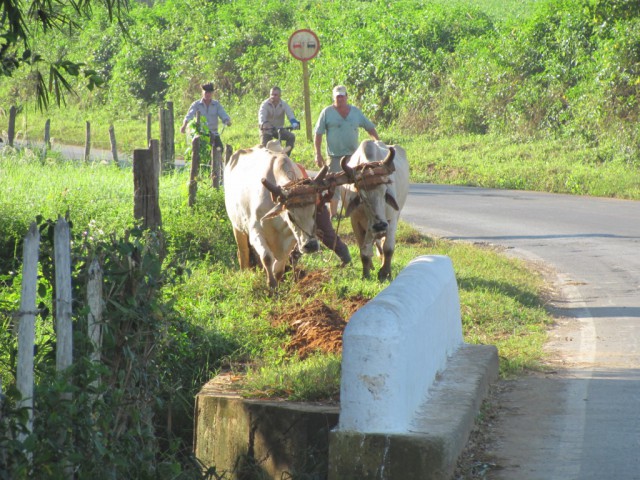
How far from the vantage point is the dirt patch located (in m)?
7.58

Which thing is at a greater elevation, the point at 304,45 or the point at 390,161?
the point at 304,45

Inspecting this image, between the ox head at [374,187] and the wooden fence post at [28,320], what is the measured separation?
219 inches

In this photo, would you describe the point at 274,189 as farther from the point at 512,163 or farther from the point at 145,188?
the point at 512,163

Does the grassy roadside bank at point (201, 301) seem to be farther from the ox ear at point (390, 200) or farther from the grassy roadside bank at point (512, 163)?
the grassy roadside bank at point (512, 163)

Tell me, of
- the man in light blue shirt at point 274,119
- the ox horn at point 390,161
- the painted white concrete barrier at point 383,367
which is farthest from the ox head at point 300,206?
the man in light blue shirt at point 274,119

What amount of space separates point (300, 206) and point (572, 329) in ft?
8.75

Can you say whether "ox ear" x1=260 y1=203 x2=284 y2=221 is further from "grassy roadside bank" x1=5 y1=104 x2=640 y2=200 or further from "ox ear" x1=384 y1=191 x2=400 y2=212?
"grassy roadside bank" x1=5 y1=104 x2=640 y2=200

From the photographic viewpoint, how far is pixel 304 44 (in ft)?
65.6

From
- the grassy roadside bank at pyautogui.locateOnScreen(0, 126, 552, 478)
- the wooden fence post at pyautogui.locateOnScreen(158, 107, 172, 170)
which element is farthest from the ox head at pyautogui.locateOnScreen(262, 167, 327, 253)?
the wooden fence post at pyautogui.locateOnScreen(158, 107, 172, 170)

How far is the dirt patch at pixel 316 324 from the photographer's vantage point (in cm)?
758

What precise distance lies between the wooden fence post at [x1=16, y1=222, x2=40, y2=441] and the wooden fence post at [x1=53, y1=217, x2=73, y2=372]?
184mm

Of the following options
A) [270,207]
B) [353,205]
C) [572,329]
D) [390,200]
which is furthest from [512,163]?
[572,329]

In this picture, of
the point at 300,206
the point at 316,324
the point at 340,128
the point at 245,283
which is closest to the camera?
the point at 316,324

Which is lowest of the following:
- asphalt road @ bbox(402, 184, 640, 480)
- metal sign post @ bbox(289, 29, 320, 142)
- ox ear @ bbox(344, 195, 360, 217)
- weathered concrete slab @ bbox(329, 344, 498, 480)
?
asphalt road @ bbox(402, 184, 640, 480)
